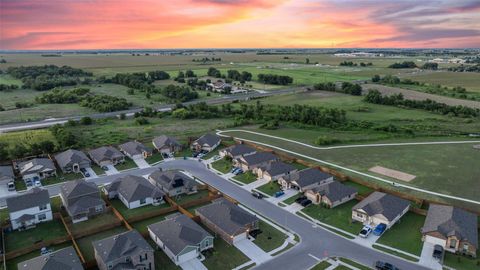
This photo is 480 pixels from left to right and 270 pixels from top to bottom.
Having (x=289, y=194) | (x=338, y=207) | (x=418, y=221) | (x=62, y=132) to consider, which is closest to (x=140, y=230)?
(x=289, y=194)

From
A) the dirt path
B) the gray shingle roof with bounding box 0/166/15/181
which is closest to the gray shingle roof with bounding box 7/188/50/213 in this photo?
the gray shingle roof with bounding box 0/166/15/181

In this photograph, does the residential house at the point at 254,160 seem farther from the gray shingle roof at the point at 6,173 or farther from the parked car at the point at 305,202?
the gray shingle roof at the point at 6,173

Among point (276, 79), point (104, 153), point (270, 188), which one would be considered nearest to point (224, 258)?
point (270, 188)

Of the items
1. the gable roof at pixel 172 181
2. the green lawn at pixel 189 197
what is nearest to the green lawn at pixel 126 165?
the gable roof at pixel 172 181

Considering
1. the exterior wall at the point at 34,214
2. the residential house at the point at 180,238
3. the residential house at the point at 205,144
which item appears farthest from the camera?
the residential house at the point at 205,144

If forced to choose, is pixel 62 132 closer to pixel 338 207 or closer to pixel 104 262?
pixel 104 262

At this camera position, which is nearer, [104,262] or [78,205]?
[104,262]

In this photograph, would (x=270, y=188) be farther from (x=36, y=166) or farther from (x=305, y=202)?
(x=36, y=166)

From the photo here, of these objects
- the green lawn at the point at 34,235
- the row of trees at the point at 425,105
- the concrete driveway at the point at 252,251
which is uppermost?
the row of trees at the point at 425,105
